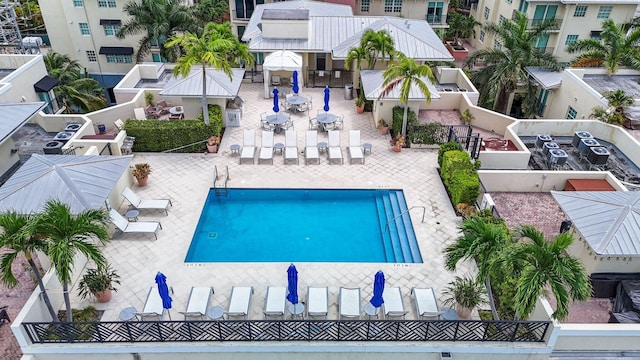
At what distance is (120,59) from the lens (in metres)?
37.4

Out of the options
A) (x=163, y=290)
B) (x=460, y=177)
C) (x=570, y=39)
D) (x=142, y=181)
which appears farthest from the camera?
(x=570, y=39)

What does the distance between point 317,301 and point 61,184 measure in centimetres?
969

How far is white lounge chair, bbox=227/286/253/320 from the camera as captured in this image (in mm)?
14234

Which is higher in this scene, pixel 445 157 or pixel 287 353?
pixel 445 157

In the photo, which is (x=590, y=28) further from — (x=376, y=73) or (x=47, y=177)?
(x=47, y=177)

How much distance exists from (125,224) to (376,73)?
1595 cm

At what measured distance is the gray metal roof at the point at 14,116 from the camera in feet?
61.4

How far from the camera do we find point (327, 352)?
13648 millimetres

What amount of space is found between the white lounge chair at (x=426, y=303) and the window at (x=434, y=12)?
30642 mm

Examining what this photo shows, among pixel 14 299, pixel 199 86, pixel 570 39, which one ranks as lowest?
pixel 14 299

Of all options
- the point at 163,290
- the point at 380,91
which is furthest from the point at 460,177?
the point at 163,290

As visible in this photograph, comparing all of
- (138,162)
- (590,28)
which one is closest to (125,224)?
(138,162)

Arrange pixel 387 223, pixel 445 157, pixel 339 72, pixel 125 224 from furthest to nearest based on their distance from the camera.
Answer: pixel 339 72, pixel 445 157, pixel 387 223, pixel 125 224

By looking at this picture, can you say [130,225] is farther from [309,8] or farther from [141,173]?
[309,8]
